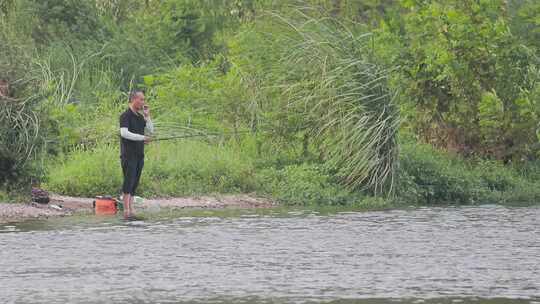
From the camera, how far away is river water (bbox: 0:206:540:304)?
1178 centimetres

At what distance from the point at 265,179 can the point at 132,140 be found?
444cm

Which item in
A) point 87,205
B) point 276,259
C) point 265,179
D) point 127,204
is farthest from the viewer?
point 265,179

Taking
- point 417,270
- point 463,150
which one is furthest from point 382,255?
point 463,150

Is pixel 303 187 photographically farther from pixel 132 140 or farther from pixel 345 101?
pixel 132 140

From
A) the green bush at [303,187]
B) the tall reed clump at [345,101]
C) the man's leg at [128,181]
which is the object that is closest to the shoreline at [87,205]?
the green bush at [303,187]

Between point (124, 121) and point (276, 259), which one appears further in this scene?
point (124, 121)

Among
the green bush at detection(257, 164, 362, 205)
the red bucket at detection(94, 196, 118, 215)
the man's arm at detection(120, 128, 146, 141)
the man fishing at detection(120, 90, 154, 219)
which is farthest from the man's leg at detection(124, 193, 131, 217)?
the green bush at detection(257, 164, 362, 205)

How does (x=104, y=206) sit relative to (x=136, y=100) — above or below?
below

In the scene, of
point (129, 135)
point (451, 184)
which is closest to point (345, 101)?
point (451, 184)

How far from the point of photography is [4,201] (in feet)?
61.7

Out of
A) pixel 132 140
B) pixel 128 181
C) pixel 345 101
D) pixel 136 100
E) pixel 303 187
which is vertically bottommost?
pixel 303 187

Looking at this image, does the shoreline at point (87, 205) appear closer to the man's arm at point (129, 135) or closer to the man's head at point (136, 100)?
the man's arm at point (129, 135)

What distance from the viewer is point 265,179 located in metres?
21.8

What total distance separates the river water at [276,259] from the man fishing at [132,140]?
538mm
